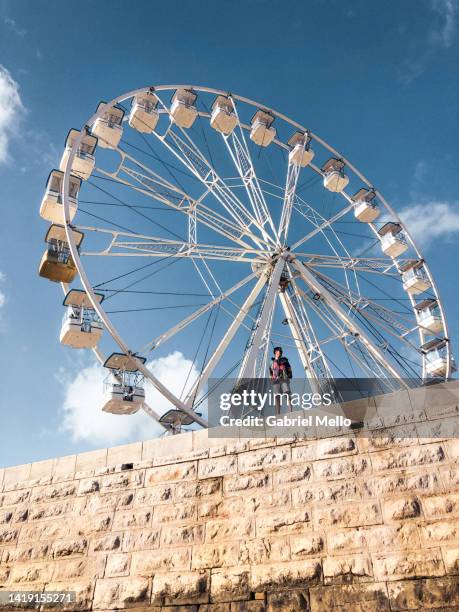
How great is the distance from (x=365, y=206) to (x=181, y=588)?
48.0 ft

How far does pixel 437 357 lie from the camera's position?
15719mm

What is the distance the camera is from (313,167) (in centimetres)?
1825

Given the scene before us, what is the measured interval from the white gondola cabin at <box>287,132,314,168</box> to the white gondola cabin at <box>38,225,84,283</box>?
810 cm

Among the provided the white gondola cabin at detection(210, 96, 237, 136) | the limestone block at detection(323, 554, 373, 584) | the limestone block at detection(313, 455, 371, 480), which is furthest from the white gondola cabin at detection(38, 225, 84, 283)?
the limestone block at detection(323, 554, 373, 584)

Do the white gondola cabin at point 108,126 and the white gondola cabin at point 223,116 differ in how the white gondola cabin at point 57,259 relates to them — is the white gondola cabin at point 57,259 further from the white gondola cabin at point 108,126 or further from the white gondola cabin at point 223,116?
the white gondola cabin at point 223,116

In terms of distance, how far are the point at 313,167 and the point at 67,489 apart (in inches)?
577

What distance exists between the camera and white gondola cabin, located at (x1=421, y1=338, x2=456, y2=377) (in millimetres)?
15531

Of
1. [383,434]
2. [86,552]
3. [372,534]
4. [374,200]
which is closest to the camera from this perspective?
[372,534]

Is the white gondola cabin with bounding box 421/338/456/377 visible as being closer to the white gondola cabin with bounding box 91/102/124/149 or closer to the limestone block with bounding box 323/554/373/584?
the white gondola cabin with bounding box 91/102/124/149

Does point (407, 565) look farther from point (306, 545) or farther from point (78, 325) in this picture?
point (78, 325)

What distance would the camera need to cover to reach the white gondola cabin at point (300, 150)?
56.5ft

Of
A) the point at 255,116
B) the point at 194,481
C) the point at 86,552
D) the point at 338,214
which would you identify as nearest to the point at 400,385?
the point at 338,214

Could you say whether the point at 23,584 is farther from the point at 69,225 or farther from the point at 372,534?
the point at 69,225

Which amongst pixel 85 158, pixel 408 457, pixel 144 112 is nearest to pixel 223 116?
pixel 144 112
